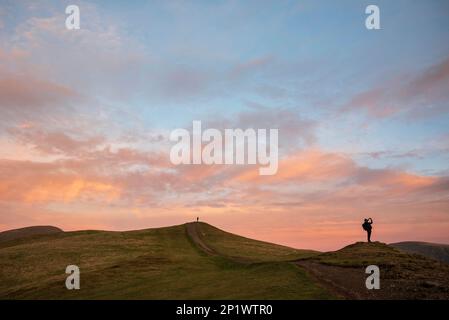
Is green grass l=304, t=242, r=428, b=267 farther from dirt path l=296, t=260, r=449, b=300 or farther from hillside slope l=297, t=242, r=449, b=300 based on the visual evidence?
dirt path l=296, t=260, r=449, b=300

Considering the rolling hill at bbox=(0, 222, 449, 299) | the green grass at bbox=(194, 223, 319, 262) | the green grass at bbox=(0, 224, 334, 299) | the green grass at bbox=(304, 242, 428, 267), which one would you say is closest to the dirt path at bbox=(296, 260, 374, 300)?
the rolling hill at bbox=(0, 222, 449, 299)

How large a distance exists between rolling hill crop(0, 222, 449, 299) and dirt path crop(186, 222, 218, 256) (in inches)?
14.2

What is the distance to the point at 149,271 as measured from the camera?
43969 mm

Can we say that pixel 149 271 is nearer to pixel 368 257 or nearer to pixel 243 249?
pixel 243 249

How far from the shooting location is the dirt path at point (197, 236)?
58844 mm

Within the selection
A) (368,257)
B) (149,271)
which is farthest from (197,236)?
(368,257)

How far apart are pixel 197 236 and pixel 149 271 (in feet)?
96.4

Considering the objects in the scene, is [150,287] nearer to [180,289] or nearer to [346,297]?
A: [180,289]

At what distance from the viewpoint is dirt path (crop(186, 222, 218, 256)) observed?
193 ft

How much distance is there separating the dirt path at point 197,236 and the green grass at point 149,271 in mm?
1063

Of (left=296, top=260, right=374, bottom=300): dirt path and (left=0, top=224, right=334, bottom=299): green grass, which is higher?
(left=296, top=260, right=374, bottom=300): dirt path

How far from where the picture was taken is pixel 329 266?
36.8 m

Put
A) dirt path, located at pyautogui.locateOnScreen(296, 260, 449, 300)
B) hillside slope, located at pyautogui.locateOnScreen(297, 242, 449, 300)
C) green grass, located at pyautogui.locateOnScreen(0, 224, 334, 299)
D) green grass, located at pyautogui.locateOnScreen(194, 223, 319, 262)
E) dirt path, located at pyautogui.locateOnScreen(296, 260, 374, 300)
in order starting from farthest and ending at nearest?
green grass, located at pyautogui.locateOnScreen(194, 223, 319, 262) → green grass, located at pyautogui.locateOnScreen(0, 224, 334, 299) → hillside slope, located at pyautogui.locateOnScreen(297, 242, 449, 300) → dirt path, located at pyautogui.locateOnScreen(296, 260, 374, 300) → dirt path, located at pyautogui.locateOnScreen(296, 260, 449, 300)
